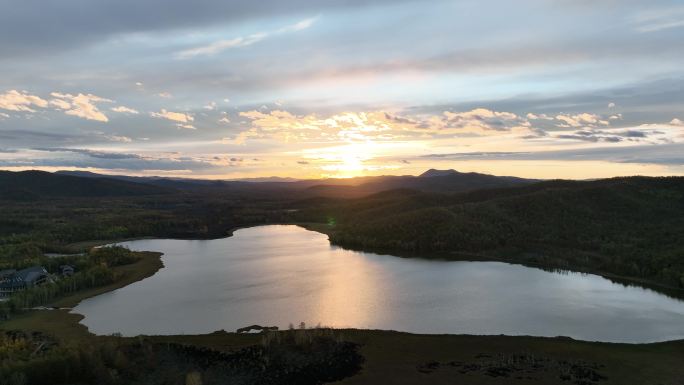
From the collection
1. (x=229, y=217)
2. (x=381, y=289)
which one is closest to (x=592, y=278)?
(x=381, y=289)

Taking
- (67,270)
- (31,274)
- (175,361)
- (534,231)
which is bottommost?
(175,361)

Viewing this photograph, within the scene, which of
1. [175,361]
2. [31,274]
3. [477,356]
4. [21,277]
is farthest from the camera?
[31,274]

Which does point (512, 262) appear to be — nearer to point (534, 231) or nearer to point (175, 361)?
point (534, 231)

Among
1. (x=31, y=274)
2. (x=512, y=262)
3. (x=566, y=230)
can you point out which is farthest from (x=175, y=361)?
(x=566, y=230)

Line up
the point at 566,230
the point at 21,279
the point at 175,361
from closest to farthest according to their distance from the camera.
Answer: the point at 175,361
the point at 21,279
the point at 566,230

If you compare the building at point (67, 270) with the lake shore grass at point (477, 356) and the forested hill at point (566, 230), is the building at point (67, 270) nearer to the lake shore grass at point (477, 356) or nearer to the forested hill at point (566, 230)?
the lake shore grass at point (477, 356)

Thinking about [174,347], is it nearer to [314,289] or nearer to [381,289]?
[314,289]
